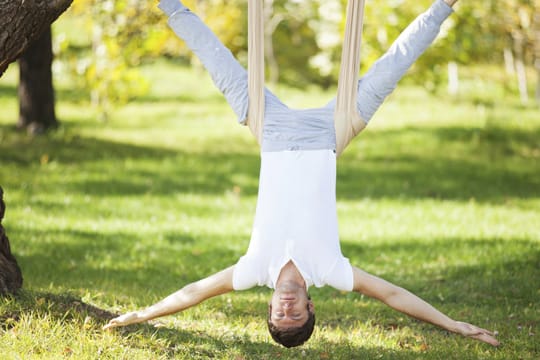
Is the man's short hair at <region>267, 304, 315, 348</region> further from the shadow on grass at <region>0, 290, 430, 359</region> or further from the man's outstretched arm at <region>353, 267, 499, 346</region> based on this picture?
the shadow on grass at <region>0, 290, 430, 359</region>

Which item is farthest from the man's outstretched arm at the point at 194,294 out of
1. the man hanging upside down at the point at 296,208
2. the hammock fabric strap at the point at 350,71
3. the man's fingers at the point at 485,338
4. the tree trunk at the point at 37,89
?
the tree trunk at the point at 37,89

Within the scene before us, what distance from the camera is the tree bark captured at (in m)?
4.99

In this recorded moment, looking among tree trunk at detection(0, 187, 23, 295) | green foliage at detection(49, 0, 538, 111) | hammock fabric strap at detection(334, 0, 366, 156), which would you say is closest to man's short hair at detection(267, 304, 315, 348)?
hammock fabric strap at detection(334, 0, 366, 156)

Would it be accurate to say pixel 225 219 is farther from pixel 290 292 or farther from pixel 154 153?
pixel 290 292

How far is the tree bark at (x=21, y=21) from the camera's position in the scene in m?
4.99

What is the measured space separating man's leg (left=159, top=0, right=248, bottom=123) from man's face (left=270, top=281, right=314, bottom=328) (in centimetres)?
108

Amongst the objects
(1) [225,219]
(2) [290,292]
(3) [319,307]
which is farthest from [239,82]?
(1) [225,219]

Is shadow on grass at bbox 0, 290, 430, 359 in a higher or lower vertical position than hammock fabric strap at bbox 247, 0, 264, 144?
lower

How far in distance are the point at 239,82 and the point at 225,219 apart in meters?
5.16

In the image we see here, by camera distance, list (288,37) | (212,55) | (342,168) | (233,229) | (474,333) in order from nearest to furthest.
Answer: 1. (212,55)
2. (474,333)
3. (233,229)
4. (342,168)
5. (288,37)

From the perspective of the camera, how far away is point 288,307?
447 centimetres

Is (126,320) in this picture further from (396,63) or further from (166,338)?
(396,63)

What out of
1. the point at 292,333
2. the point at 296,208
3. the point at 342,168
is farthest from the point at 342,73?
the point at 342,168

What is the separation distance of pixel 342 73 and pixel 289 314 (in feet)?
4.69
